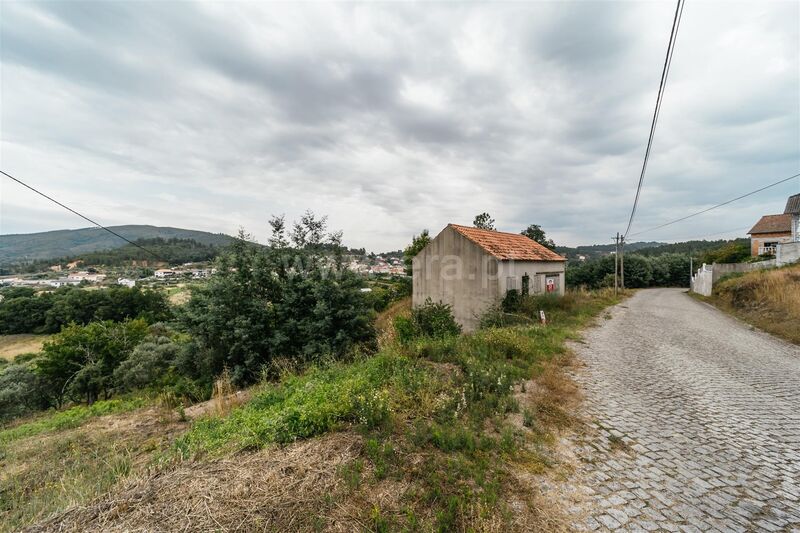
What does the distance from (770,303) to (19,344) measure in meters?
68.6

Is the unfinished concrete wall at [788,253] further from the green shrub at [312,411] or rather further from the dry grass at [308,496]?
the dry grass at [308,496]

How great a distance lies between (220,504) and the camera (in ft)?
8.74

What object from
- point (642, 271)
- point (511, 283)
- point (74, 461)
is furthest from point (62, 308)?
point (642, 271)

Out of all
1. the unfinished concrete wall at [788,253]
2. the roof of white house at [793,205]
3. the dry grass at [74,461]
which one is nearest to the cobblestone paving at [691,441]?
the dry grass at [74,461]

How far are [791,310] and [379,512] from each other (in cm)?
1687

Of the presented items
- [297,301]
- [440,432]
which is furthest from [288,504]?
[297,301]

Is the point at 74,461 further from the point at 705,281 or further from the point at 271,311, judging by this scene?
the point at 705,281

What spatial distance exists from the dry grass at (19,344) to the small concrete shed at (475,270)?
45734mm

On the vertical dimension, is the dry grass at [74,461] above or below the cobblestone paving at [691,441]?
below

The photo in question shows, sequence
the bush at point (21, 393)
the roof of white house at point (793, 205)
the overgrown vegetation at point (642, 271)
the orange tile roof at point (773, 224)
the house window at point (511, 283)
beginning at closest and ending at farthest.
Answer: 1. the house window at point (511, 283)
2. the bush at point (21, 393)
3. the roof of white house at point (793, 205)
4. the orange tile roof at point (773, 224)
5. the overgrown vegetation at point (642, 271)

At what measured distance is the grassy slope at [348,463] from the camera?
259 cm

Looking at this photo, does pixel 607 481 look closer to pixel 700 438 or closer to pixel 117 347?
pixel 700 438

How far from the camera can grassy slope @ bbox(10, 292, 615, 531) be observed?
2590 millimetres

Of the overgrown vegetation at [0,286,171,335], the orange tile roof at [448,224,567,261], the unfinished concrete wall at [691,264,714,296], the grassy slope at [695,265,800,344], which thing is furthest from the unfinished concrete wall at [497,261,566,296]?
the overgrown vegetation at [0,286,171,335]
